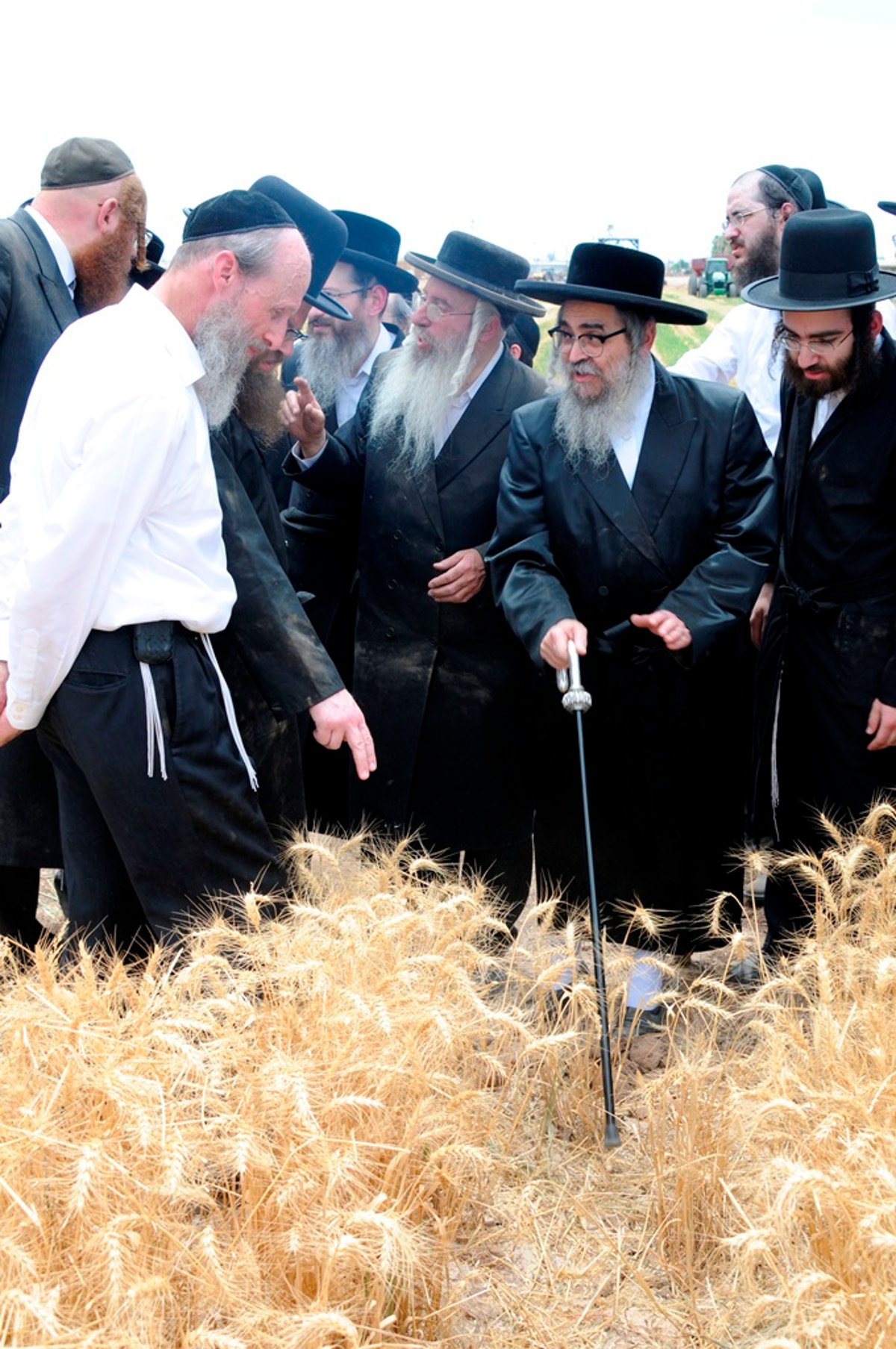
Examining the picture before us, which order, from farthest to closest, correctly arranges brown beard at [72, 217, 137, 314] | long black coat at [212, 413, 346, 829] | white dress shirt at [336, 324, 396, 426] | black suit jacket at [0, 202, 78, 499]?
white dress shirt at [336, 324, 396, 426] → brown beard at [72, 217, 137, 314] → black suit jacket at [0, 202, 78, 499] → long black coat at [212, 413, 346, 829]

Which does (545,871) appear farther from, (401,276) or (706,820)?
(401,276)

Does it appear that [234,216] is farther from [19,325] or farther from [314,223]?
[19,325]

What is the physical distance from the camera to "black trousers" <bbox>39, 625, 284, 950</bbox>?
3332 millimetres

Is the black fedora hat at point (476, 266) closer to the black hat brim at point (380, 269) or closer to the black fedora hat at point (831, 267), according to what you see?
the black fedora hat at point (831, 267)

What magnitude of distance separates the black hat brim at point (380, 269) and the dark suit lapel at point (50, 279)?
1548 millimetres

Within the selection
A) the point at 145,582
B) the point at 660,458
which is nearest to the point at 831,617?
the point at 660,458

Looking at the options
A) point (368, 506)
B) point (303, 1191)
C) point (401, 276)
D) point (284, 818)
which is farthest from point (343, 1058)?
point (401, 276)

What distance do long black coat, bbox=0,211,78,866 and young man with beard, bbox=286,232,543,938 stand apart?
833 mm

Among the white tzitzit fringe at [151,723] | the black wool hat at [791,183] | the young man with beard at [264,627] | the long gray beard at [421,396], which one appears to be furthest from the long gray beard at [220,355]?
the black wool hat at [791,183]

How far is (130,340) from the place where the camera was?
332 centimetres

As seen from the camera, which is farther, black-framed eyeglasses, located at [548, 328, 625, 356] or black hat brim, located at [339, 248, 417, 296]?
black hat brim, located at [339, 248, 417, 296]

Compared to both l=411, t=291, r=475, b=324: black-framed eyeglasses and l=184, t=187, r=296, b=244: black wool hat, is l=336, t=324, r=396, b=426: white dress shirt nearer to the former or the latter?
l=411, t=291, r=475, b=324: black-framed eyeglasses

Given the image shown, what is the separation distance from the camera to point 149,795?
3.37 metres

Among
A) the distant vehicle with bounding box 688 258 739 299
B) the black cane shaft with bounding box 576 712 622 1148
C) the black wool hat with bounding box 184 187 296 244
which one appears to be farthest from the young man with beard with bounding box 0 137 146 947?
the distant vehicle with bounding box 688 258 739 299
